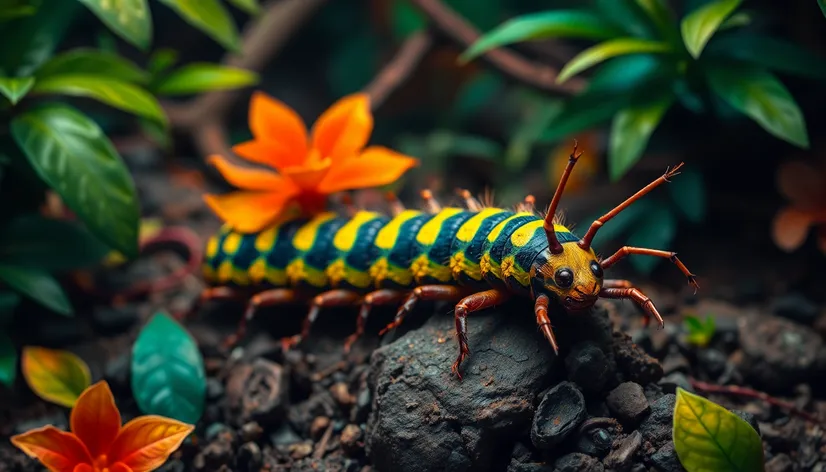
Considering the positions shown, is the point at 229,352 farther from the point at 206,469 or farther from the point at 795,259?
the point at 795,259

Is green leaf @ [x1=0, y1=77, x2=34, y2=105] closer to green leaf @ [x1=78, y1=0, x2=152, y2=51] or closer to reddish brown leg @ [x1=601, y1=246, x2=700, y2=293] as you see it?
green leaf @ [x1=78, y1=0, x2=152, y2=51]

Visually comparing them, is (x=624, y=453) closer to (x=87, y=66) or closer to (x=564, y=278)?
(x=564, y=278)

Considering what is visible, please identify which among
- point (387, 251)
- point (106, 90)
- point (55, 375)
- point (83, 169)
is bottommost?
point (55, 375)

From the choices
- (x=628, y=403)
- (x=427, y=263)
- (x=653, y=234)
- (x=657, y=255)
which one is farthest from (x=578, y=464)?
(x=653, y=234)

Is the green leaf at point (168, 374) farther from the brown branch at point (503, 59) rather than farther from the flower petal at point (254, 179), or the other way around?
the brown branch at point (503, 59)

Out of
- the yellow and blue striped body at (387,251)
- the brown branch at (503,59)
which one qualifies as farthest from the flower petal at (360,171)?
the brown branch at (503,59)

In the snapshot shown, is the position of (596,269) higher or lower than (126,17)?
lower
